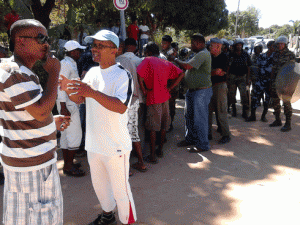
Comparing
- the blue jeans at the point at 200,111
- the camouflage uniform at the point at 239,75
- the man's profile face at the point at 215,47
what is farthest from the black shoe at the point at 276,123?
the man's profile face at the point at 215,47

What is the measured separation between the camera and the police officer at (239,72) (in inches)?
254

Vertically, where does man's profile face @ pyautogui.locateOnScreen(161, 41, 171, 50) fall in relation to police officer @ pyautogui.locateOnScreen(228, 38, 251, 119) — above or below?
above

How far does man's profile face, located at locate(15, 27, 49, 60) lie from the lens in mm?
1599

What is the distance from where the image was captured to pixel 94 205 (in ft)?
10.1

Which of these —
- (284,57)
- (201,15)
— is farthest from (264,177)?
(201,15)

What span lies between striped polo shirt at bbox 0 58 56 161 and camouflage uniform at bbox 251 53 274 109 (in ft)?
18.6

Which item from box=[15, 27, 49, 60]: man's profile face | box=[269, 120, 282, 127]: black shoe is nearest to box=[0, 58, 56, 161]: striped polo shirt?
box=[15, 27, 49, 60]: man's profile face

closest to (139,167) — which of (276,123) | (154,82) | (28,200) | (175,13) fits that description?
(154,82)

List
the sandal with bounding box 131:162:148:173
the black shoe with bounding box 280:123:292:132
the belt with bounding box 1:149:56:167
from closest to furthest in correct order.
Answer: the belt with bounding box 1:149:56:167
the sandal with bounding box 131:162:148:173
the black shoe with bounding box 280:123:292:132

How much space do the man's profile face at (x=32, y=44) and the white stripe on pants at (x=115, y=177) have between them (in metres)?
1.00

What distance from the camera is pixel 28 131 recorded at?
1.65m

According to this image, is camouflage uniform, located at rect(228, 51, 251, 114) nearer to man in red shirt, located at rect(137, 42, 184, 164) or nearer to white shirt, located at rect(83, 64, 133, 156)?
man in red shirt, located at rect(137, 42, 184, 164)

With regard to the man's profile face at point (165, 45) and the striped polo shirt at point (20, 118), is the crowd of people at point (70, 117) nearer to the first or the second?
the striped polo shirt at point (20, 118)

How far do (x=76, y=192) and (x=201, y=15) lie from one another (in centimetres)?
1081
